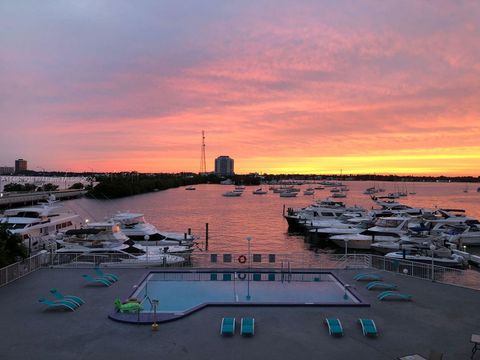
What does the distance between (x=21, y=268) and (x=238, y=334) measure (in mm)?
12832

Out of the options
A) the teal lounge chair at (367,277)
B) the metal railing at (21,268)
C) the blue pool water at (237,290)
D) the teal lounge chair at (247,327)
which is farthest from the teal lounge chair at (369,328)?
the metal railing at (21,268)

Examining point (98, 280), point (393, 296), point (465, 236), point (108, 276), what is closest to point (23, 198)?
point (465, 236)

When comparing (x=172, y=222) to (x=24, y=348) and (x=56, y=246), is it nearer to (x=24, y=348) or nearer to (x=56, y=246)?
(x=56, y=246)

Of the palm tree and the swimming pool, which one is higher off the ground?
the palm tree

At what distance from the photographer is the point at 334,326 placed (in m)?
13.9

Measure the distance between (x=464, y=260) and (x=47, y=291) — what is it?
3267 centimetres

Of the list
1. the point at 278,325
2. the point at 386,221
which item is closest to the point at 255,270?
the point at 278,325

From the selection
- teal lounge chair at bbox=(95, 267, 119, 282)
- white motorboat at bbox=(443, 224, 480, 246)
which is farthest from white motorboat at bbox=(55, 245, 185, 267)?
white motorboat at bbox=(443, 224, 480, 246)

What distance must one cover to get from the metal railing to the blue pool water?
586 centimetres

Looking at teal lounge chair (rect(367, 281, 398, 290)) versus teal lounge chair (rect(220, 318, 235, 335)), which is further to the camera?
teal lounge chair (rect(367, 281, 398, 290))

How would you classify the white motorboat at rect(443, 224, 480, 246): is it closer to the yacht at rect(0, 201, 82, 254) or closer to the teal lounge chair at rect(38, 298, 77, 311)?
the yacht at rect(0, 201, 82, 254)

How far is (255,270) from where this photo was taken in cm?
2234

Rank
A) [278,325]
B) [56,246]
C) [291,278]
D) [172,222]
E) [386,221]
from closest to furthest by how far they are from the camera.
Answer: [278,325] → [291,278] → [56,246] → [386,221] → [172,222]

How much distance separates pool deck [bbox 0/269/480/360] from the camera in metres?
12.4
